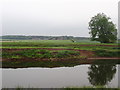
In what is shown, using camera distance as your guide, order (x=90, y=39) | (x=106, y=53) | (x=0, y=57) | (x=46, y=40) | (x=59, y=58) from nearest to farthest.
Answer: (x=0, y=57) < (x=59, y=58) < (x=106, y=53) < (x=46, y=40) < (x=90, y=39)

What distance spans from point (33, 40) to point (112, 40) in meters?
8.24

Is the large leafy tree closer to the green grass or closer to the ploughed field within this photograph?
the ploughed field

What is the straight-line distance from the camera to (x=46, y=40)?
1593 cm

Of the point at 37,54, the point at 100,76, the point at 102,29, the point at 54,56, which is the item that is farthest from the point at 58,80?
the point at 102,29

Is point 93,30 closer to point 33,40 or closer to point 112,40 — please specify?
point 112,40

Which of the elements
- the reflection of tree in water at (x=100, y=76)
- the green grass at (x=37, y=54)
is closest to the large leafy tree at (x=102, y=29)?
the green grass at (x=37, y=54)

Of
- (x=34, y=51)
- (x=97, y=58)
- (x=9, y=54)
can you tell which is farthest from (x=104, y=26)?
(x=9, y=54)


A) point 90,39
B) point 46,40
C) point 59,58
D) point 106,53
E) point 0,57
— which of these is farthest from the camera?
point 90,39

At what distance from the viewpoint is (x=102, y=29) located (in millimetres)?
16547

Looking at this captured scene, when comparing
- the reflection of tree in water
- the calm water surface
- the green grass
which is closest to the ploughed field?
the green grass

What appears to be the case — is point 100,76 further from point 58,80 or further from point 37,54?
point 37,54

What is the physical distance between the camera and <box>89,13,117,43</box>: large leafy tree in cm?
1631

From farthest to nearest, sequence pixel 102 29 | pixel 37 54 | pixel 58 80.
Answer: pixel 102 29 → pixel 37 54 → pixel 58 80

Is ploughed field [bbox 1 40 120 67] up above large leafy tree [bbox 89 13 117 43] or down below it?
below
